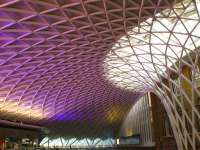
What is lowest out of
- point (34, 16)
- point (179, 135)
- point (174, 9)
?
point (179, 135)

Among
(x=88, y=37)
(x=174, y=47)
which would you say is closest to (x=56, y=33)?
(x=88, y=37)

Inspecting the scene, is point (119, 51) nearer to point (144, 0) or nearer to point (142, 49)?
point (142, 49)

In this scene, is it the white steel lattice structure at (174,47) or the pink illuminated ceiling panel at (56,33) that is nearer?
the pink illuminated ceiling panel at (56,33)

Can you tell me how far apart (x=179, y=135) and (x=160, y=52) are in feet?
52.3

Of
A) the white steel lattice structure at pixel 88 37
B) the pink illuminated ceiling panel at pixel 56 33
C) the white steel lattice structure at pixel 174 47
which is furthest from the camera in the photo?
the white steel lattice structure at pixel 174 47

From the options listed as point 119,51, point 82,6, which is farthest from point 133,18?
point 119,51

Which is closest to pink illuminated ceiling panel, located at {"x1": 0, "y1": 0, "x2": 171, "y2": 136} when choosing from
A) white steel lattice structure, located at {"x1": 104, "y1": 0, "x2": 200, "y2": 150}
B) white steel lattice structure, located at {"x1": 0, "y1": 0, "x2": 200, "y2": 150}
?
white steel lattice structure, located at {"x1": 0, "y1": 0, "x2": 200, "y2": 150}

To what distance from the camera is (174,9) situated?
33250 millimetres

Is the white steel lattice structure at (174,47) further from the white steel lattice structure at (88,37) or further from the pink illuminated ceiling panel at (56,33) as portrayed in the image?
the pink illuminated ceiling panel at (56,33)

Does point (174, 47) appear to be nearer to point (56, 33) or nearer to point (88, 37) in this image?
point (88, 37)

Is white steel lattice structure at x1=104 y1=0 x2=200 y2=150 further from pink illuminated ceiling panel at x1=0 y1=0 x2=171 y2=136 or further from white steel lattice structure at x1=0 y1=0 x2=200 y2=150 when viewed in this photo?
pink illuminated ceiling panel at x1=0 y1=0 x2=171 y2=136

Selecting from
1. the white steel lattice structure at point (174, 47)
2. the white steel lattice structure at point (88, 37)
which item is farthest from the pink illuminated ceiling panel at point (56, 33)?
the white steel lattice structure at point (174, 47)

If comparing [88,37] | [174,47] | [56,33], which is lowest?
[56,33]

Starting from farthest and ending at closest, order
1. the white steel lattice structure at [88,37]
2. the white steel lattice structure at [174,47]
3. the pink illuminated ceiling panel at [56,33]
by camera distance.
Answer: the white steel lattice structure at [174,47] < the white steel lattice structure at [88,37] < the pink illuminated ceiling panel at [56,33]
